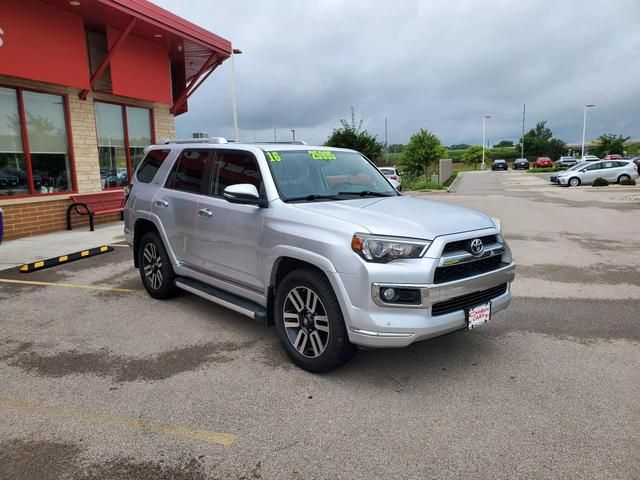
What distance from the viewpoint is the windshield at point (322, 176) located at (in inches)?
176

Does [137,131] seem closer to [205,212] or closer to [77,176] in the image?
[77,176]

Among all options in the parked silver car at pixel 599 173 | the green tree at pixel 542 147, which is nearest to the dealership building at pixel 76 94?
the parked silver car at pixel 599 173

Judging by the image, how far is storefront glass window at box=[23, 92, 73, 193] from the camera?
11.5 m

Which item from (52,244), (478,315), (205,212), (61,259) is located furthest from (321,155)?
(52,244)

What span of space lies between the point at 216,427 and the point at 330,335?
1.04 metres

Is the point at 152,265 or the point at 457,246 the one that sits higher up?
the point at 457,246

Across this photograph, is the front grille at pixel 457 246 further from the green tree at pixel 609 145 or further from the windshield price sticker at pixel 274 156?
the green tree at pixel 609 145

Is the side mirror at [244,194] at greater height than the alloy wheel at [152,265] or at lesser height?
greater

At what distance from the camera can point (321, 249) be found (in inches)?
145

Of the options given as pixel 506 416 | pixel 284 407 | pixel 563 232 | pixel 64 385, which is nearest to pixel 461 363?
pixel 506 416

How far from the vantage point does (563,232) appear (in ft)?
37.7

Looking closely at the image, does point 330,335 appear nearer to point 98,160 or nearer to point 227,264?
point 227,264

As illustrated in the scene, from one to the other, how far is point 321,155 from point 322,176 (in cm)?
36

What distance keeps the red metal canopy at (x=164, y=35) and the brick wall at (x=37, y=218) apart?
308 centimetres
